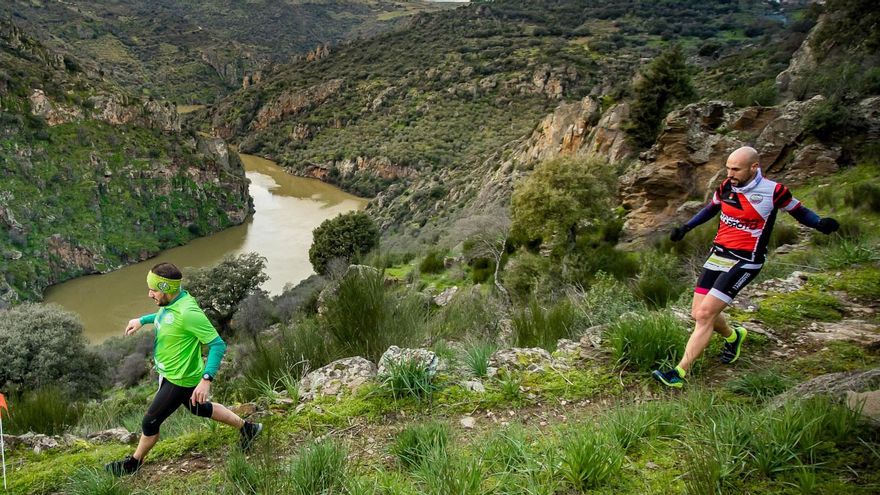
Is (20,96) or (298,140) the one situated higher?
(20,96)

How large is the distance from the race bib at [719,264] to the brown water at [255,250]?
32570mm

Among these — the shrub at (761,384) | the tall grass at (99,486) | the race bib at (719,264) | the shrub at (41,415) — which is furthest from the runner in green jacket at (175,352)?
the race bib at (719,264)

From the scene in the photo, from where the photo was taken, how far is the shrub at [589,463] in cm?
206

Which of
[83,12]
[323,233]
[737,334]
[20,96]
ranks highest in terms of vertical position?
[83,12]

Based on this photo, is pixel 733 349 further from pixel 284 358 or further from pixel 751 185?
pixel 284 358

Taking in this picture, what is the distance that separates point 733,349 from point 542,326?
160 centimetres

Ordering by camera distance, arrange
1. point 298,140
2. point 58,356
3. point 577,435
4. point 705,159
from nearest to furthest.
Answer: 1. point 577,435
2. point 705,159
3. point 58,356
4. point 298,140

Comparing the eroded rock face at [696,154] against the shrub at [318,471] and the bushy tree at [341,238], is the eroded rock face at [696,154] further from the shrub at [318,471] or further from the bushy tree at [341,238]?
the bushy tree at [341,238]

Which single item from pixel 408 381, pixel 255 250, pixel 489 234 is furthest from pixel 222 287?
pixel 408 381

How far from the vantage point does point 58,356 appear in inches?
670

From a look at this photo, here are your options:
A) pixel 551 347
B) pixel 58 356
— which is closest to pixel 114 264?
pixel 58 356

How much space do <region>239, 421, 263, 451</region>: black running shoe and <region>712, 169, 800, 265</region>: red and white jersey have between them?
3379 mm

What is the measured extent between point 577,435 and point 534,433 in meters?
0.31

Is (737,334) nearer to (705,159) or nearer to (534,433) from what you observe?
(534,433)
